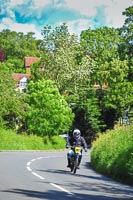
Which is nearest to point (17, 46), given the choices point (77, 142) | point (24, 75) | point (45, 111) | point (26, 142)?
point (24, 75)

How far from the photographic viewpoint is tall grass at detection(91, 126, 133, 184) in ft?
64.2

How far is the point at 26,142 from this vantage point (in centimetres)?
5609

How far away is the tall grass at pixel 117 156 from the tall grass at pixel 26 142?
26.7 meters

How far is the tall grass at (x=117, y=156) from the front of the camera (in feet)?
64.2

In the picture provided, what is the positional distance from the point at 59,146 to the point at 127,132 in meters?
36.7

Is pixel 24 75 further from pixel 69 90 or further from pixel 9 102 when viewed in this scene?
pixel 9 102

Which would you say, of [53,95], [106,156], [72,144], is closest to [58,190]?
[72,144]

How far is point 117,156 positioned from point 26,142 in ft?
115

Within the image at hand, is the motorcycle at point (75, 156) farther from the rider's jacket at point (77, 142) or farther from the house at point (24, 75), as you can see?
the house at point (24, 75)

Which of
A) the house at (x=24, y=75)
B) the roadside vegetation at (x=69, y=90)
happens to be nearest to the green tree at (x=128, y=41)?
the roadside vegetation at (x=69, y=90)

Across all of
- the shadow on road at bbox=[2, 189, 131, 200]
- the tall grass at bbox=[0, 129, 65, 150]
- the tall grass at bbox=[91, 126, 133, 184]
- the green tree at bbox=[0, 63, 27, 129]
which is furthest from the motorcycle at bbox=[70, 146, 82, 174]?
the green tree at bbox=[0, 63, 27, 129]

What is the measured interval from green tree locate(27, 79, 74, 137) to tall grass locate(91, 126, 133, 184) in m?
33.4

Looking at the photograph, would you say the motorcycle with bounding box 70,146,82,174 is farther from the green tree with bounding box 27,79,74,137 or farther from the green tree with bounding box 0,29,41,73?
the green tree with bounding box 0,29,41,73

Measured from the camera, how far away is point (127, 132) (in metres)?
24.2
